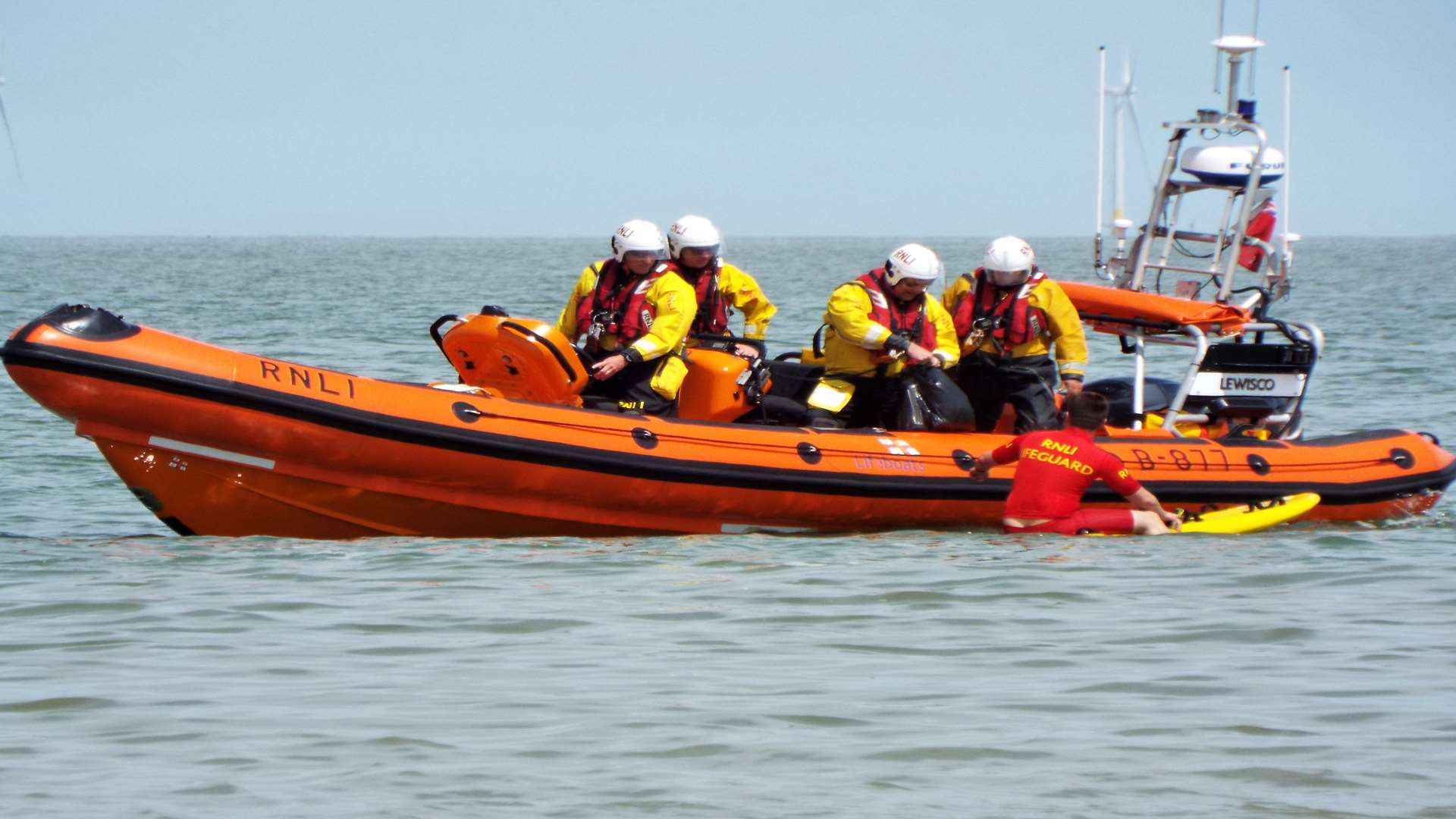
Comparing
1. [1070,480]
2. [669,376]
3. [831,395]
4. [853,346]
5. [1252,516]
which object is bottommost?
[1252,516]

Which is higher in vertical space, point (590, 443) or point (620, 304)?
point (620, 304)

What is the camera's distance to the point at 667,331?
7.73 meters

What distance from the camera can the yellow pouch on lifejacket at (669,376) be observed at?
7879mm

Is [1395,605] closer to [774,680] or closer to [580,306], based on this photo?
[774,680]

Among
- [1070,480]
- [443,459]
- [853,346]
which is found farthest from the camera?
[853,346]

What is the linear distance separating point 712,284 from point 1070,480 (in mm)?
1790

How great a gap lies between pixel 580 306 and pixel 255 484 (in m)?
1.60

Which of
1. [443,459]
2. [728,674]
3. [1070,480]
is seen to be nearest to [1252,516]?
[1070,480]

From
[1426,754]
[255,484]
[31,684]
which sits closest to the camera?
[1426,754]

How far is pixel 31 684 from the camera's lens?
16.5 feet

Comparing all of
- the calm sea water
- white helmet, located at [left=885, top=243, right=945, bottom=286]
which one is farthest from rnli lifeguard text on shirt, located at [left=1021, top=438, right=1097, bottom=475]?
white helmet, located at [left=885, top=243, right=945, bottom=286]

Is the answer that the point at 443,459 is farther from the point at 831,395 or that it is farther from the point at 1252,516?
the point at 1252,516

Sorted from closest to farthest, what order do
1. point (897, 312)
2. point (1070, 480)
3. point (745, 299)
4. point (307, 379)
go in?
point (307, 379) < point (1070, 480) < point (897, 312) < point (745, 299)

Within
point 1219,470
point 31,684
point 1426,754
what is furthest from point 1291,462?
point 31,684
